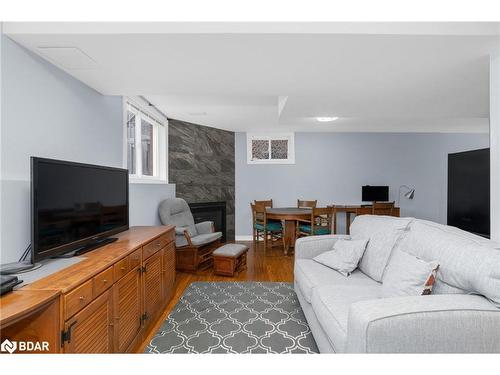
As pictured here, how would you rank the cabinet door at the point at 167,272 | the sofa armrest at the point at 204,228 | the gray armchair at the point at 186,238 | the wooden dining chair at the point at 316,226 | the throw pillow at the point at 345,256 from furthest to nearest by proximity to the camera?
the wooden dining chair at the point at 316,226
the sofa armrest at the point at 204,228
the gray armchair at the point at 186,238
the cabinet door at the point at 167,272
the throw pillow at the point at 345,256

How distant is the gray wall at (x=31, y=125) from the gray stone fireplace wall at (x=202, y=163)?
2059 mm

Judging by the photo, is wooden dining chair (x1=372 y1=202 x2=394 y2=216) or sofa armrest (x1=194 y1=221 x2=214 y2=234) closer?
sofa armrest (x1=194 y1=221 x2=214 y2=234)

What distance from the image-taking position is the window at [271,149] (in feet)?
19.3

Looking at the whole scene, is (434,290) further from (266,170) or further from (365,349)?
(266,170)

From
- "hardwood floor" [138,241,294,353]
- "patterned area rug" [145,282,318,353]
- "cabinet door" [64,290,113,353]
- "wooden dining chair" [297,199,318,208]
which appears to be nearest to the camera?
"cabinet door" [64,290,113,353]

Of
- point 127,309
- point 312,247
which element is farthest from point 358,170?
point 127,309

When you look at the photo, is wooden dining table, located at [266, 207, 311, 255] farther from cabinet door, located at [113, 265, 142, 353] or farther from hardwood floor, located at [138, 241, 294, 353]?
cabinet door, located at [113, 265, 142, 353]

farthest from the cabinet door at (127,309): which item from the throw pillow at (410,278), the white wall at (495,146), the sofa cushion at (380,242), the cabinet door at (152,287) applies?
the white wall at (495,146)

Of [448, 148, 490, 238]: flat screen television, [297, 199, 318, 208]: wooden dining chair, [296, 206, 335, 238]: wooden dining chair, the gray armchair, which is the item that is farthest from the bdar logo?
[297, 199, 318, 208]: wooden dining chair

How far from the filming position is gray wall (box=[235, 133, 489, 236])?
5883 millimetres

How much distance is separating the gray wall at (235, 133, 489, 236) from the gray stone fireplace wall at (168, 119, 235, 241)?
0.63 m

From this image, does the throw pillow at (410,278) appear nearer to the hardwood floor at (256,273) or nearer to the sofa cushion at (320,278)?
the sofa cushion at (320,278)

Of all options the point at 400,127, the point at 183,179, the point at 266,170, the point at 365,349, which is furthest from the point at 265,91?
the point at 400,127
